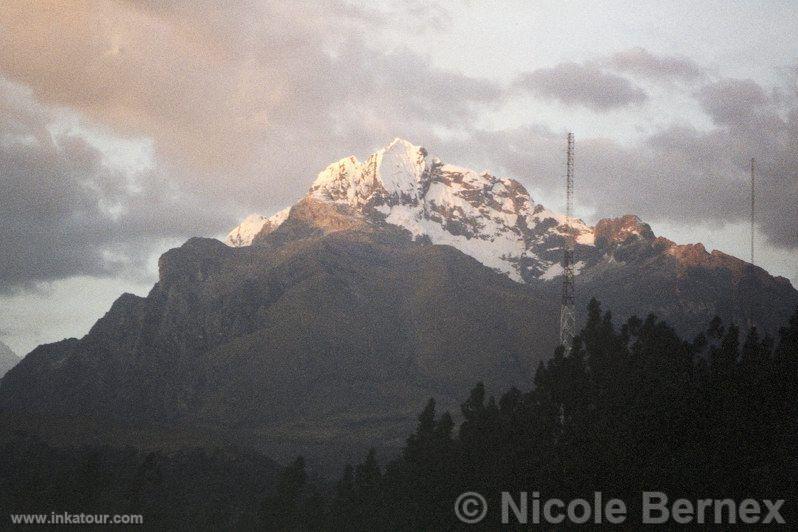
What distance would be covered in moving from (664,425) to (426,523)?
1757 inches

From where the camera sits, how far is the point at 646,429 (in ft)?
557

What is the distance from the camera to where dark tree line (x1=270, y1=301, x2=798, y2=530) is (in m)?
163

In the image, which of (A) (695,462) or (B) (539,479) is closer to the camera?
(A) (695,462)

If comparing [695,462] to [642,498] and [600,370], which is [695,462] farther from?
[600,370]

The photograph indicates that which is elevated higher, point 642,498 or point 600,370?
point 600,370

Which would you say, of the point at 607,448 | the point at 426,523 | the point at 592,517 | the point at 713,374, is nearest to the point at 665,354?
the point at 713,374

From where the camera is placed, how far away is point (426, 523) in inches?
7643

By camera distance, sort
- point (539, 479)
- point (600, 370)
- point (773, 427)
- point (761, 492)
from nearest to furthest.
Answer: point (761, 492), point (773, 427), point (539, 479), point (600, 370)

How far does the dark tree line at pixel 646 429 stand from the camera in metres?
163

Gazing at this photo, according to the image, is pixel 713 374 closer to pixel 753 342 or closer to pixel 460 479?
pixel 753 342

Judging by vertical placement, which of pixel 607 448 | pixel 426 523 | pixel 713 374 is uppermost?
pixel 713 374

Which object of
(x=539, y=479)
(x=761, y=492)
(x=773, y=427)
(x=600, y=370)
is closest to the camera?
(x=761, y=492)

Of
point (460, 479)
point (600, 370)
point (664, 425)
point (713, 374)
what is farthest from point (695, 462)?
point (460, 479)

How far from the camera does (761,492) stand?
15662cm
